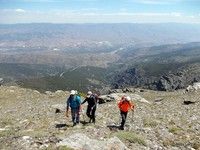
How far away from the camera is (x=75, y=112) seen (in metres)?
27.7

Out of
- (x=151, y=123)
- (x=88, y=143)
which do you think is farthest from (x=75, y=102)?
(x=151, y=123)

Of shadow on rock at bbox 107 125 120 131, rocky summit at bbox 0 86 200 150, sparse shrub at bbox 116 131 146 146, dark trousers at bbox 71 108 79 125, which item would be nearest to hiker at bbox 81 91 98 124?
rocky summit at bbox 0 86 200 150

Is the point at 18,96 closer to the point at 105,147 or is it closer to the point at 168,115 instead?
the point at 168,115

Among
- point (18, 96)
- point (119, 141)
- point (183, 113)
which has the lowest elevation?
point (18, 96)

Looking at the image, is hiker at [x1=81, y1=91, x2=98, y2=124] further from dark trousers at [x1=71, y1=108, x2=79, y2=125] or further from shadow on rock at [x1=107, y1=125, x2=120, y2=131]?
shadow on rock at [x1=107, y1=125, x2=120, y2=131]

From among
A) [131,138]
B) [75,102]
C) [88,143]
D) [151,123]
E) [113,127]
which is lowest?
[151,123]

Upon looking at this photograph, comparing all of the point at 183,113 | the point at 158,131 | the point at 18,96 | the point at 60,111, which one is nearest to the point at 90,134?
the point at 158,131

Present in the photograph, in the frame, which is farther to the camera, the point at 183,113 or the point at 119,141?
the point at 183,113

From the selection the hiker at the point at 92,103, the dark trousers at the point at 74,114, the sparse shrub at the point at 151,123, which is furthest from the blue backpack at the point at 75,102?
the sparse shrub at the point at 151,123

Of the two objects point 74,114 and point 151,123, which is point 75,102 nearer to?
point 74,114

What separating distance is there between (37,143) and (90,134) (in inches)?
147

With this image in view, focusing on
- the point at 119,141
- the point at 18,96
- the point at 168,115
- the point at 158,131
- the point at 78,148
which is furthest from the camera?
the point at 18,96

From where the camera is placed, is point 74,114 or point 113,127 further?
point 113,127

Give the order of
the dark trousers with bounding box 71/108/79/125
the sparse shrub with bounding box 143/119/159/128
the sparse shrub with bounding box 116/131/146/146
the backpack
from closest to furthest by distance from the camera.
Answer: the sparse shrub with bounding box 116/131/146/146 < the backpack < the dark trousers with bounding box 71/108/79/125 < the sparse shrub with bounding box 143/119/159/128
